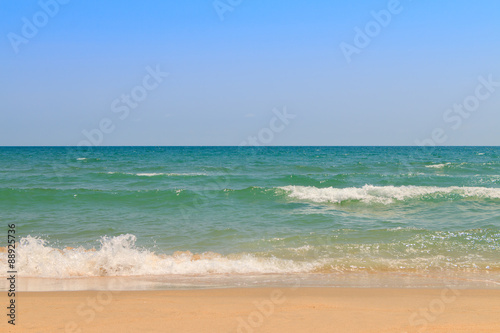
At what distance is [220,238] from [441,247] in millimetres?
5149

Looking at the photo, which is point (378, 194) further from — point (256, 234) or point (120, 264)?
point (120, 264)

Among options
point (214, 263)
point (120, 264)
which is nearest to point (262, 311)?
point (214, 263)

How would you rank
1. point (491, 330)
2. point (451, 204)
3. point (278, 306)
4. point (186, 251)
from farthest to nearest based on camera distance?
point (451, 204) → point (186, 251) → point (278, 306) → point (491, 330)

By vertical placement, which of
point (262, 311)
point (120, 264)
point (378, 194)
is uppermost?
point (378, 194)

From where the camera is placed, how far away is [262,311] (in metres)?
4.94

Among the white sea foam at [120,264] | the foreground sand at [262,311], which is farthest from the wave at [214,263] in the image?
the foreground sand at [262,311]

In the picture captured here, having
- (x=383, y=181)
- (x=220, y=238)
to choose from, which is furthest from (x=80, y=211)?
(x=383, y=181)

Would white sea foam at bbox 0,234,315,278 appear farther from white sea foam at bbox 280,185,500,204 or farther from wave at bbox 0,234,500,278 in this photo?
white sea foam at bbox 280,185,500,204

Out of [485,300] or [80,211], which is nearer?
[485,300]

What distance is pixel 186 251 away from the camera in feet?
28.2

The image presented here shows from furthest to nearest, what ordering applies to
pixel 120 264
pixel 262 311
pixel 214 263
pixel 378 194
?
pixel 378 194 → pixel 214 263 → pixel 120 264 → pixel 262 311

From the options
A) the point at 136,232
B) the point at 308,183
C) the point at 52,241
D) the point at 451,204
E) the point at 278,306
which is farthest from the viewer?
the point at 308,183

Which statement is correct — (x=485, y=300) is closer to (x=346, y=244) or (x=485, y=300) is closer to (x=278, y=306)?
(x=278, y=306)

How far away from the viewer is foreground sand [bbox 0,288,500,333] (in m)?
4.45
